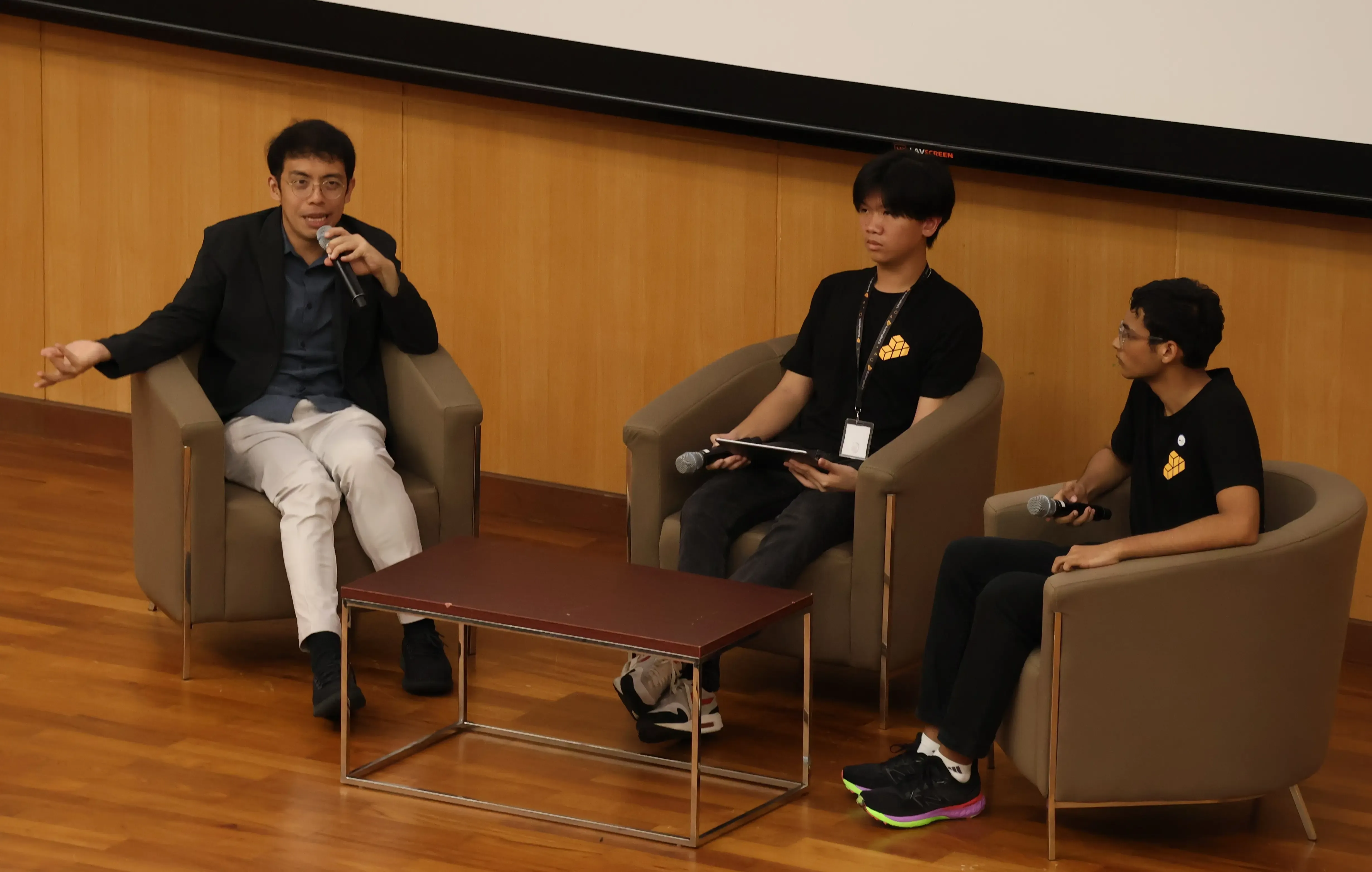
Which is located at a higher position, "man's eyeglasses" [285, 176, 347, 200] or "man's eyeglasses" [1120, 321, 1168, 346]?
"man's eyeglasses" [285, 176, 347, 200]

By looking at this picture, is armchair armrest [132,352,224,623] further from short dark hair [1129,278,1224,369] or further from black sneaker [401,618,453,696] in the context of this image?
short dark hair [1129,278,1224,369]

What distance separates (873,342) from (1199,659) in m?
1.28

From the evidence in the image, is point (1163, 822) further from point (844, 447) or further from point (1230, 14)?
point (1230, 14)

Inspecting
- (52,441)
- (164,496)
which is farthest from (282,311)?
(52,441)

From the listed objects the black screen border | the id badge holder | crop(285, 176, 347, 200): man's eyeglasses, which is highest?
the black screen border

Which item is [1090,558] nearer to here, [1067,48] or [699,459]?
[699,459]

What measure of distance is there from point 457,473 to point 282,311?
60 cm

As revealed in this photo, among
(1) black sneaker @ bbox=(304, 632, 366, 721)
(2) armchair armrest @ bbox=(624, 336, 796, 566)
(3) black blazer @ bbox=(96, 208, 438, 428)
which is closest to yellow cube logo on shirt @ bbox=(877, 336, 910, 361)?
(2) armchair armrest @ bbox=(624, 336, 796, 566)

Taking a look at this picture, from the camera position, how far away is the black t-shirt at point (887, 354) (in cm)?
451

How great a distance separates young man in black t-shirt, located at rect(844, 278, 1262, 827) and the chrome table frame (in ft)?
0.62

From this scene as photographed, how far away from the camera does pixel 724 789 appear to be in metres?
4.00

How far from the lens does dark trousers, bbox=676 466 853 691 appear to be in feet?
13.9

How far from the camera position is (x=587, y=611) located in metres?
3.72

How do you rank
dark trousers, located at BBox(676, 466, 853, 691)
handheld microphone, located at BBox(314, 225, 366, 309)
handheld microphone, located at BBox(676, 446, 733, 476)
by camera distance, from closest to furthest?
1. dark trousers, located at BBox(676, 466, 853, 691)
2. handheld microphone, located at BBox(314, 225, 366, 309)
3. handheld microphone, located at BBox(676, 446, 733, 476)
